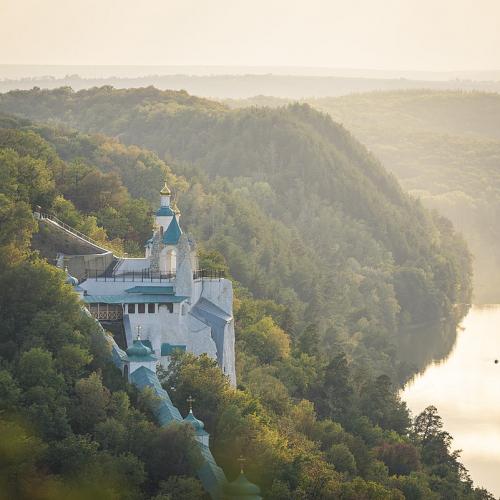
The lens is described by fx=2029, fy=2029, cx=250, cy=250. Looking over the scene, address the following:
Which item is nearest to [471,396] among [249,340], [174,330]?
[249,340]

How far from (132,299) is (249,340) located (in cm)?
1434

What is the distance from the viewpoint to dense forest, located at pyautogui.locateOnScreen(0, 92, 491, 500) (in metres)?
53.4

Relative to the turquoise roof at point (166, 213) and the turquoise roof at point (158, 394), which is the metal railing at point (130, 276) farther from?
the turquoise roof at point (158, 394)

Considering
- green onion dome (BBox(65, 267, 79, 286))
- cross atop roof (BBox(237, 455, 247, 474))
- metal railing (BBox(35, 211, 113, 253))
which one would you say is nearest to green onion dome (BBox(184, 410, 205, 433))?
cross atop roof (BBox(237, 455, 247, 474))

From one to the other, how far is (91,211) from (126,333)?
18.9 metres

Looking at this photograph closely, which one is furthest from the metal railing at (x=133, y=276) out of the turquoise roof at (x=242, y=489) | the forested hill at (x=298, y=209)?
the forested hill at (x=298, y=209)

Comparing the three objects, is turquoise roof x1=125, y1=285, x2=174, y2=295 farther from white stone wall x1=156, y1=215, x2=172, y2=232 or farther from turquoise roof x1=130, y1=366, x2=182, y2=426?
white stone wall x1=156, y1=215, x2=172, y2=232

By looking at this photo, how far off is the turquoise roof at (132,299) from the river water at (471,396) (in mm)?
15092

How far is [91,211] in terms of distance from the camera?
80.4 metres

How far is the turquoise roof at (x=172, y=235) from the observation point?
6506 cm

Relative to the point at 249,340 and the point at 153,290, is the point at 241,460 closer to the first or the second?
the point at 153,290

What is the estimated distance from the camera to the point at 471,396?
8869cm

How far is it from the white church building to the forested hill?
99.9 feet

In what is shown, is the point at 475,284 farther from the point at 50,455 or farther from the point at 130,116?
the point at 50,455
